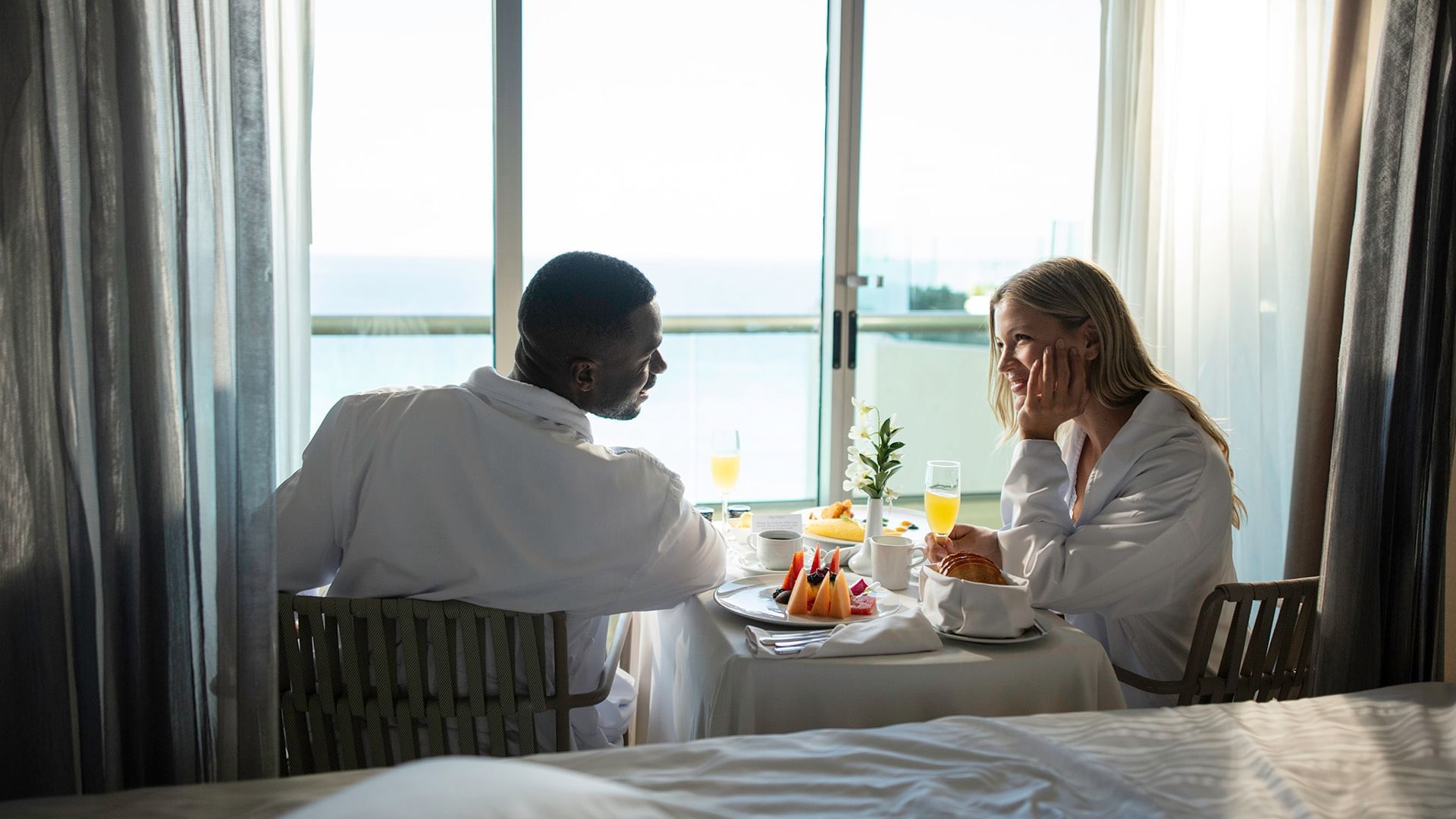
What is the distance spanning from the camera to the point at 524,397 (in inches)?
68.2

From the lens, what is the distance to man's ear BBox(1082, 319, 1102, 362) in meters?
2.01

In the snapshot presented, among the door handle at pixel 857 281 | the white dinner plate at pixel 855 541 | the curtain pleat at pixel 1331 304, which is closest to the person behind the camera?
the white dinner plate at pixel 855 541

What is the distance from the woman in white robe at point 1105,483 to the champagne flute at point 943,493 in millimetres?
50

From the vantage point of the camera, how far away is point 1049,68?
3.57 metres

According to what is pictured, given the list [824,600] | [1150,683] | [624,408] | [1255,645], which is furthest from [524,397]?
[1255,645]

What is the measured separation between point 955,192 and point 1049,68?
53 centimetres

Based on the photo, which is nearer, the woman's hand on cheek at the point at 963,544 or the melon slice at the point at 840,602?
the melon slice at the point at 840,602

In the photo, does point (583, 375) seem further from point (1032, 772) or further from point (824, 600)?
point (1032, 772)

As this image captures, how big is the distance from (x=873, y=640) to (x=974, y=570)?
23cm

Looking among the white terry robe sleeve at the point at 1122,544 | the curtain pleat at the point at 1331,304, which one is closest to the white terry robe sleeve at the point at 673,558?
the white terry robe sleeve at the point at 1122,544

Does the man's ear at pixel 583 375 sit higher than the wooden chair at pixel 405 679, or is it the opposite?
the man's ear at pixel 583 375

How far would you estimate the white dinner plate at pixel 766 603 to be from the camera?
1.68 m

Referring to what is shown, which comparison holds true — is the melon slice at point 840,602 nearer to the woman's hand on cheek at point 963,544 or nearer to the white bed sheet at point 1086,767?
the woman's hand on cheek at point 963,544

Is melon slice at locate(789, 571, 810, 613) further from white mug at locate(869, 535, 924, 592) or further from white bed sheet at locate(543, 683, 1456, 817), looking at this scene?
white bed sheet at locate(543, 683, 1456, 817)
